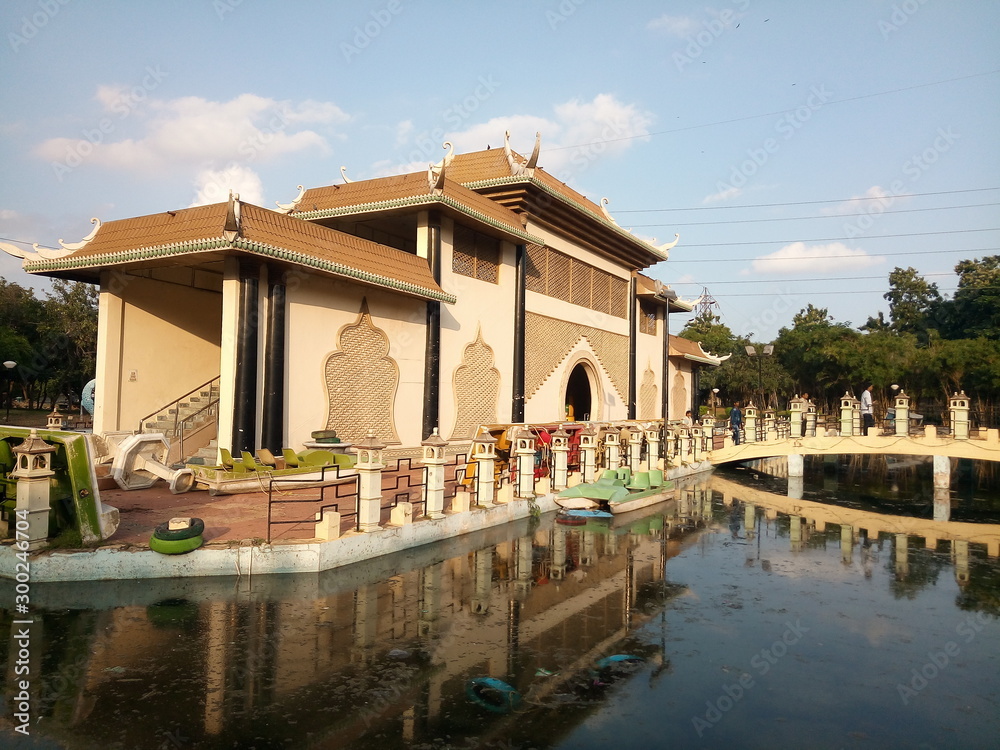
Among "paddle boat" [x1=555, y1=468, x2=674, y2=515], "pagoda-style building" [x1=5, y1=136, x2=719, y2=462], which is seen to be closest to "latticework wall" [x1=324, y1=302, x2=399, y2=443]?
"pagoda-style building" [x1=5, y1=136, x2=719, y2=462]

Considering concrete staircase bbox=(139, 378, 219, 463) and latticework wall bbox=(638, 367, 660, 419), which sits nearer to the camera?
concrete staircase bbox=(139, 378, 219, 463)

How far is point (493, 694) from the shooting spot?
5.34 metres

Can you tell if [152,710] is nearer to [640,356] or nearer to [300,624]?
[300,624]

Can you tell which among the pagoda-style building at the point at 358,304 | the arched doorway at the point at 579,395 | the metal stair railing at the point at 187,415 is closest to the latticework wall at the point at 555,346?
the pagoda-style building at the point at 358,304

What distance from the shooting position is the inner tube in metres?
5.16

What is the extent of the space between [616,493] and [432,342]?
19.0ft

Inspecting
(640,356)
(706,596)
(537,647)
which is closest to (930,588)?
(706,596)

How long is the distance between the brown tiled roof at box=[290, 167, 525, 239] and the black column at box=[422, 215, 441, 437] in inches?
33.6

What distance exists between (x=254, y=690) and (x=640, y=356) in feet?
81.8

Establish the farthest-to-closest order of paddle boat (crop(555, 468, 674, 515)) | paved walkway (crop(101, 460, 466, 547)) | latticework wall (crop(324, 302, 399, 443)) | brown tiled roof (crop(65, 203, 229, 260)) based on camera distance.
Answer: latticework wall (crop(324, 302, 399, 443)) → paddle boat (crop(555, 468, 674, 515)) → brown tiled roof (crop(65, 203, 229, 260)) → paved walkway (crop(101, 460, 466, 547))

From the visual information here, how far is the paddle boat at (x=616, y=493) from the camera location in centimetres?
1389

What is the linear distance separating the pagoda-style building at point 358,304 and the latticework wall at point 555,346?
0.24 feet

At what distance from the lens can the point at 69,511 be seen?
804cm

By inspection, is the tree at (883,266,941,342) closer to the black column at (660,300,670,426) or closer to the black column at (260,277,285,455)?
the black column at (660,300,670,426)
